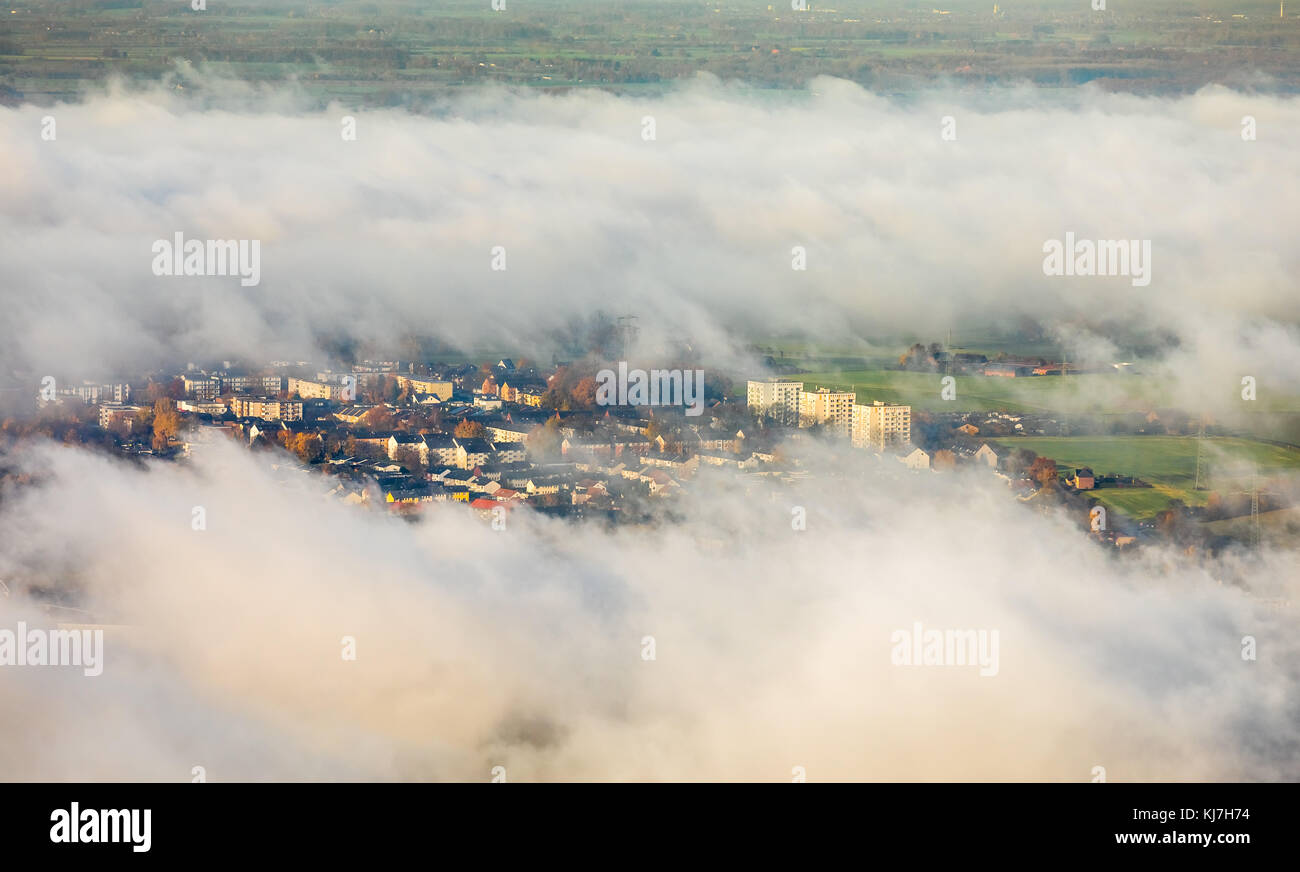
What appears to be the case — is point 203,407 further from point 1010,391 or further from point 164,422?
point 1010,391

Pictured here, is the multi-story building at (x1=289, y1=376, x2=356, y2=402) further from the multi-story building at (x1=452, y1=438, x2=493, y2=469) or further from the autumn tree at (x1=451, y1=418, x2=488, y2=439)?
the multi-story building at (x1=452, y1=438, x2=493, y2=469)

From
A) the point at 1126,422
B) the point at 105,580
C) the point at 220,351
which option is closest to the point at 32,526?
the point at 105,580

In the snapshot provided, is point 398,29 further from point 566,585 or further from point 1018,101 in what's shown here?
point 566,585

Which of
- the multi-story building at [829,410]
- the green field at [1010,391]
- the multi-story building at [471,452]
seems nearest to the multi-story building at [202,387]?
the multi-story building at [471,452]

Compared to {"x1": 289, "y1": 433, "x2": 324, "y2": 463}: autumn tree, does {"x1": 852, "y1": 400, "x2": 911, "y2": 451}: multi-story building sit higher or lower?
higher

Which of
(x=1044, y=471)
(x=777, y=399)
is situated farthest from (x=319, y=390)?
(x=1044, y=471)

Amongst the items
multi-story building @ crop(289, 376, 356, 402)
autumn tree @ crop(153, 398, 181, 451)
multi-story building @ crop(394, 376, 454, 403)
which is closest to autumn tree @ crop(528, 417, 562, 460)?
multi-story building @ crop(394, 376, 454, 403)
